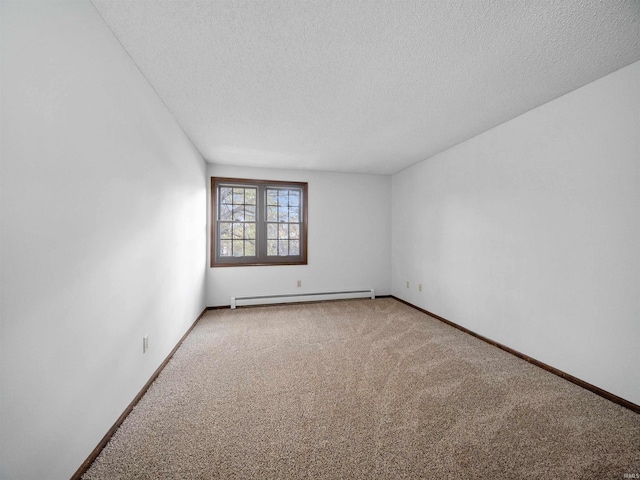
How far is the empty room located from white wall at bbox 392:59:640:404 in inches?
0.7

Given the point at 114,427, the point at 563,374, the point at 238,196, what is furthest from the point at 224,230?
the point at 563,374

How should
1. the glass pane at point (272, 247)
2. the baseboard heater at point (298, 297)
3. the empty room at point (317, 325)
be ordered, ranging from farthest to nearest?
the glass pane at point (272, 247) → the baseboard heater at point (298, 297) → the empty room at point (317, 325)

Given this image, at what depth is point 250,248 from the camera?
4398 mm

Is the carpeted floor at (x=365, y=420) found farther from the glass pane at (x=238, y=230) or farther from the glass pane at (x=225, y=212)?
the glass pane at (x=225, y=212)

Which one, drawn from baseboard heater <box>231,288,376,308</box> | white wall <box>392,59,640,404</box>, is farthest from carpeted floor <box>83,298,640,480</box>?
baseboard heater <box>231,288,376,308</box>

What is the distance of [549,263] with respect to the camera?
7.49 ft

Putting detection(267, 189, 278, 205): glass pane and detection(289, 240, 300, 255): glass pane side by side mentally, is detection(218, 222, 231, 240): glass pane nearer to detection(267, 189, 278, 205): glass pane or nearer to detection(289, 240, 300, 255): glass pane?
detection(267, 189, 278, 205): glass pane

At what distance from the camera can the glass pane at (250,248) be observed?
4.38 metres

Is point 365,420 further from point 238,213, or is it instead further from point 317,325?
point 238,213

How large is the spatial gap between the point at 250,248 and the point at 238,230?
37cm

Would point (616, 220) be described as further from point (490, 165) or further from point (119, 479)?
point (119, 479)

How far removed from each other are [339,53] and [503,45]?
1057mm

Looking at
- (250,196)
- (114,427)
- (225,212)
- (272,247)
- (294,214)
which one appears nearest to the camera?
(114,427)

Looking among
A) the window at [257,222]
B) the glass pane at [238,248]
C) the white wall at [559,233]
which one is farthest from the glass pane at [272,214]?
the white wall at [559,233]
